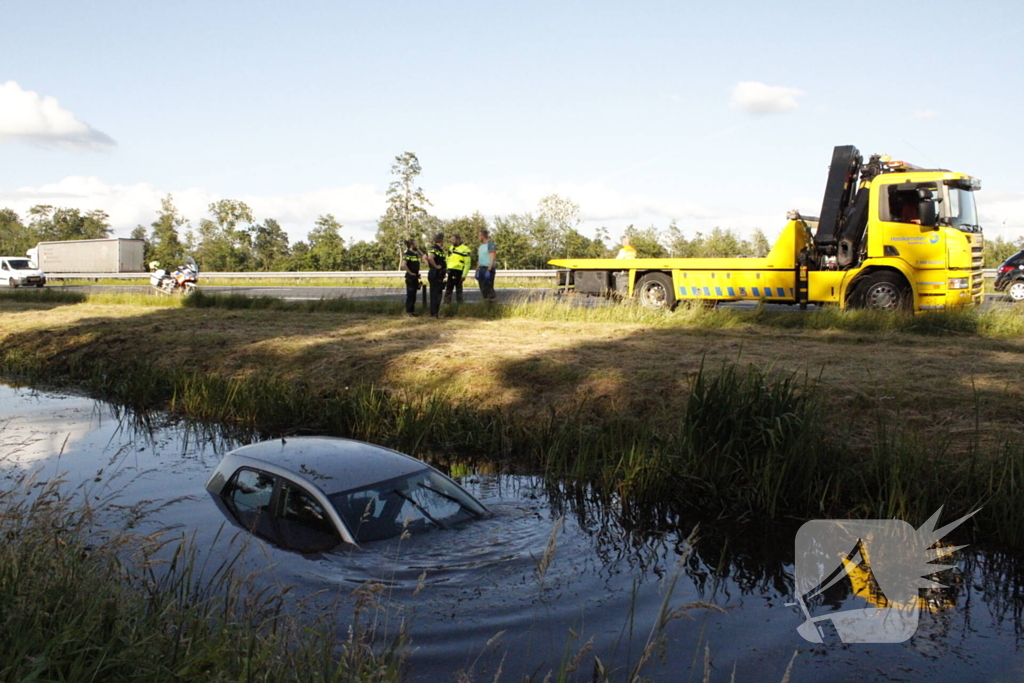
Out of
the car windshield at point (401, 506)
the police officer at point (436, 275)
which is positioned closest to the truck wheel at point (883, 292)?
the police officer at point (436, 275)

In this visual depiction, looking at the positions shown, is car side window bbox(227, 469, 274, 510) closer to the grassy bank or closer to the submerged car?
the submerged car

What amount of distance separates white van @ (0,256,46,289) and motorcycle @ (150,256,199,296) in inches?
616

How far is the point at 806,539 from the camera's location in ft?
21.9

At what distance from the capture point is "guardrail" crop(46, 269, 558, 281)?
35.8 m

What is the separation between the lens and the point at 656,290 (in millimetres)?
18766

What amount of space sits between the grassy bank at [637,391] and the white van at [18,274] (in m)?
24.9

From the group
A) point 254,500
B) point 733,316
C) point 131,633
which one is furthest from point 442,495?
point 733,316

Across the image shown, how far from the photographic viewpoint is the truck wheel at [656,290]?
60.4 ft

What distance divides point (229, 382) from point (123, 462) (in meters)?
2.96

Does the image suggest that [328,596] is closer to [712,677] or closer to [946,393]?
[712,677]

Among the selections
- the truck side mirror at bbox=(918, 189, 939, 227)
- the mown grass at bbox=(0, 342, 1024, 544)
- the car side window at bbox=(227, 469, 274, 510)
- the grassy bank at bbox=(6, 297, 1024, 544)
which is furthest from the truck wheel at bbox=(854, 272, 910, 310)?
the car side window at bbox=(227, 469, 274, 510)

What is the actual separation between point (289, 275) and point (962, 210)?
33102mm

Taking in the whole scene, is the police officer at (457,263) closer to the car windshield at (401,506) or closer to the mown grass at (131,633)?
the car windshield at (401,506)

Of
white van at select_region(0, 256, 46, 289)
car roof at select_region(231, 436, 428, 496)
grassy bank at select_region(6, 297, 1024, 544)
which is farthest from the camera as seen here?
white van at select_region(0, 256, 46, 289)
